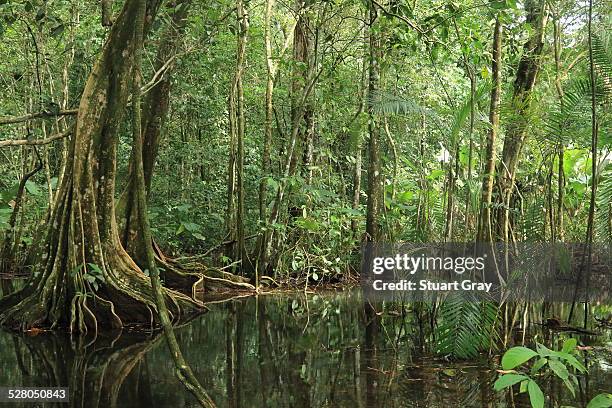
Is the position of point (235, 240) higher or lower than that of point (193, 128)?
lower

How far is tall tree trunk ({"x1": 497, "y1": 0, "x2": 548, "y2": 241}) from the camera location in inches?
237

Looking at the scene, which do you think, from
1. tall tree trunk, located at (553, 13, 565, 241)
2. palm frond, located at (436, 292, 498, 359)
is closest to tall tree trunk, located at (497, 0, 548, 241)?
tall tree trunk, located at (553, 13, 565, 241)

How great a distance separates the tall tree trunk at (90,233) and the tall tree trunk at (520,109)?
→ 12.3 feet

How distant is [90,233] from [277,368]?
2.71 metres

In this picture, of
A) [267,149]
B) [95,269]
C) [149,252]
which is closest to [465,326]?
[149,252]

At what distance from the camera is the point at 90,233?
6.53 metres

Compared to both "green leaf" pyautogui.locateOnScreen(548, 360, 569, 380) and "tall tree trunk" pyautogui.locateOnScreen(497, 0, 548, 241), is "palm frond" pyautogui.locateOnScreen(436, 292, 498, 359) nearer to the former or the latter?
"tall tree trunk" pyautogui.locateOnScreen(497, 0, 548, 241)

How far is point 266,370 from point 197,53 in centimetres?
669

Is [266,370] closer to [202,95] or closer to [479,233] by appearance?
[479,233]

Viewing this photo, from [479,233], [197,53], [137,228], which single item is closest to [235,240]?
[137,228]

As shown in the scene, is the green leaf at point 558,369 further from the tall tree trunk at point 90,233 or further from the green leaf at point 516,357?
the tall tree trunk at point 90,233

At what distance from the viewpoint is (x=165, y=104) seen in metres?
8.89

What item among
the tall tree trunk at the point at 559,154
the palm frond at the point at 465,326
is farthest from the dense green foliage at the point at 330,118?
the palm frond at the point at 465,326

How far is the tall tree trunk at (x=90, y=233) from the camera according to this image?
6.41 m
